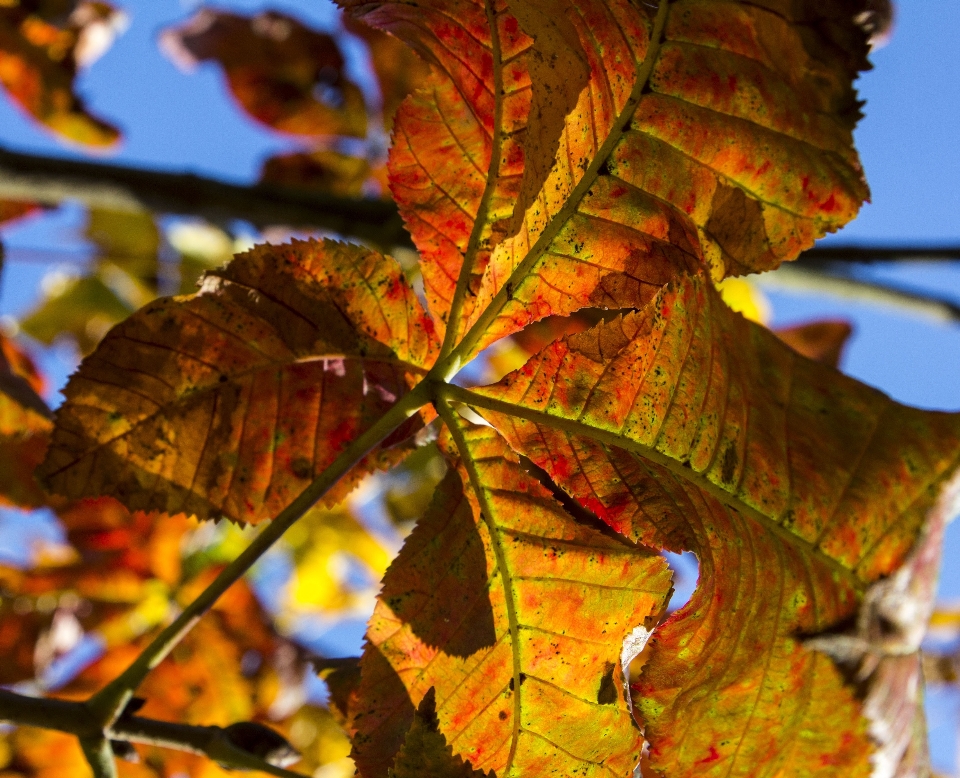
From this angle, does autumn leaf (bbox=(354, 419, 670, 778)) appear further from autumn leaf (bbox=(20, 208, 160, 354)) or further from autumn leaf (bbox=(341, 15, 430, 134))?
autumn leaf (bbox=(20, 208, 160, 354))

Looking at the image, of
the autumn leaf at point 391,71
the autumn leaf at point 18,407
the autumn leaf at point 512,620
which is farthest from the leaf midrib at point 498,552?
the autumn leaf at point 391,71

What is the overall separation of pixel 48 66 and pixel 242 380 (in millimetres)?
1510

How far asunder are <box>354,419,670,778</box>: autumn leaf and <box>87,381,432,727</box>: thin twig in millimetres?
56

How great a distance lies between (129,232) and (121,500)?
7.42 ft

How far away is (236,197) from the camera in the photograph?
1.47 meters

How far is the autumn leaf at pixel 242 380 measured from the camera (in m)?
0.82

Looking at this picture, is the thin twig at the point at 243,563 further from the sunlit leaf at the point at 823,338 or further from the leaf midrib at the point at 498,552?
the sunlit leaf at the point at 823,338

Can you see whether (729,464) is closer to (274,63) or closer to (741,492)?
(741,492)

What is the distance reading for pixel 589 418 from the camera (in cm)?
72

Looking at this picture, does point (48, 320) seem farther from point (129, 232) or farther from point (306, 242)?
point (306, 242)

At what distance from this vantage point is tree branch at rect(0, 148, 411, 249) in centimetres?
138

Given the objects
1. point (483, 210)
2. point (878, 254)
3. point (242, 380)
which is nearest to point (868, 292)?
point (878, 254)

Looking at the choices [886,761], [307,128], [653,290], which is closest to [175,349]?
[653,290]

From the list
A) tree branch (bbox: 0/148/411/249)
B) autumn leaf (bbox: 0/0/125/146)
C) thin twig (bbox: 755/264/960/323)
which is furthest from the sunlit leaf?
autumn leaf (bbox: 0/0/125/146)
